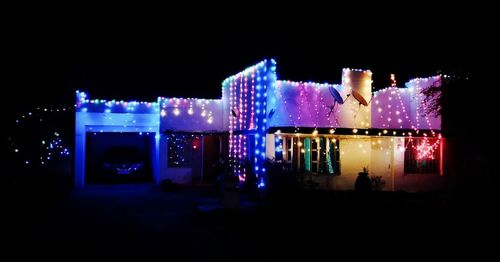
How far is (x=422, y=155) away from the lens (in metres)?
17.6

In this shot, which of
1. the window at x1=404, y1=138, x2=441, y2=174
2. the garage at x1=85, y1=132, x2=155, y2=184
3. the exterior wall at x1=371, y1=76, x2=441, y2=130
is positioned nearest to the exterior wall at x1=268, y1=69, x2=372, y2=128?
the exterior wall at x1=371, y1=76, x2=441, y2=130

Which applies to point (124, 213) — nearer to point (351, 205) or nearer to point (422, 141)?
point (351, 205)

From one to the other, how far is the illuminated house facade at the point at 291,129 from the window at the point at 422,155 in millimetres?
36

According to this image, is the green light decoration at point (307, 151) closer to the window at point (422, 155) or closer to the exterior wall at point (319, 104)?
the exterior wall at point (319, 104)

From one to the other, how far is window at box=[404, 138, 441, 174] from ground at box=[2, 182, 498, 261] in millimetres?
3320

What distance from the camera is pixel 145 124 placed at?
19.9 m

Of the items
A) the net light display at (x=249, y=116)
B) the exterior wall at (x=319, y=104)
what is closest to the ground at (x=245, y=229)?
the net light display at (x=249, y=116)

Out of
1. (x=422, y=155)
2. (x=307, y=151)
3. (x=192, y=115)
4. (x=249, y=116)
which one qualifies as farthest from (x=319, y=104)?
(x=192, y=115)

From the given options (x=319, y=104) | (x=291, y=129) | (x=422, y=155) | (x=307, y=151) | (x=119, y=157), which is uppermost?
(x=319, y=104)

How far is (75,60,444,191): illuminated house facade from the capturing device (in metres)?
16.1

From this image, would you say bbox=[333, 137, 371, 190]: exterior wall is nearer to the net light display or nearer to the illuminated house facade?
the illuminated house facade

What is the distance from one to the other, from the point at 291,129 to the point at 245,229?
→ 5704mm

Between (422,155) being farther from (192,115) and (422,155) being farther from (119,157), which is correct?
(119,157)

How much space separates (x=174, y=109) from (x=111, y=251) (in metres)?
11.9
